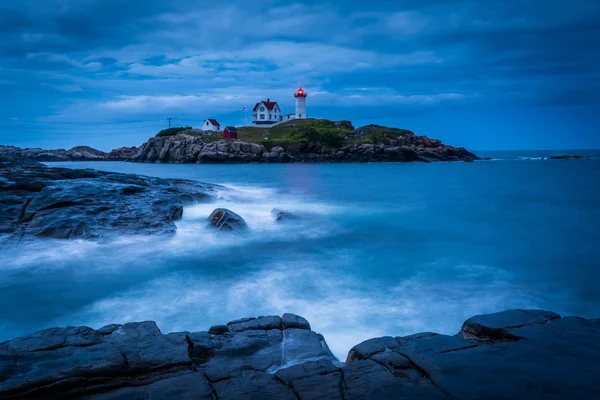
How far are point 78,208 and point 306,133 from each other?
70.5 meters

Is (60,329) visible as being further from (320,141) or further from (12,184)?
(320,141)

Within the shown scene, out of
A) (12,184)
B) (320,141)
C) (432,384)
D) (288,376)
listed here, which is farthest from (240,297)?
(320,141)

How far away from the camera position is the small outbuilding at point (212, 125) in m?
98.6

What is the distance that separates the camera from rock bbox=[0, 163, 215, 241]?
1177 centimetres

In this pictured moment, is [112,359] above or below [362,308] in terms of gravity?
above

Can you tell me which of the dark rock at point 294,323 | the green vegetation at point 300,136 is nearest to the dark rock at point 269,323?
the dark rock at point 294,323

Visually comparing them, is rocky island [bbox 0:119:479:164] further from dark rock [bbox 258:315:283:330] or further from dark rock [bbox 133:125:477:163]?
dark rock [bbox 258:315:283:330]

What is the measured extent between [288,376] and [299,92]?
107m

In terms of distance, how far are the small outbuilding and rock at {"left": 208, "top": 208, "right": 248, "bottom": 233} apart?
88182mm

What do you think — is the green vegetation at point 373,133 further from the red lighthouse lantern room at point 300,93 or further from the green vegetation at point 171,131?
the green vegetation at point 171,131

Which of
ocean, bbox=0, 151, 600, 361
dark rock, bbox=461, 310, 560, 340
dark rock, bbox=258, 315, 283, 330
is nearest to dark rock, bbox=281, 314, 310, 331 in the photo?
dark rock, bbox=258, 315, 283, 330

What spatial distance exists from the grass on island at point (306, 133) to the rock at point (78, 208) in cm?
6453

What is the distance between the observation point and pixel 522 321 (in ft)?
17.4

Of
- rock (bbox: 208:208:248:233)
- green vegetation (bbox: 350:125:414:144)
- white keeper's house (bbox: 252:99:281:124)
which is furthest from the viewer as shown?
white keeper's house (bbox: 252:99:281:124)
